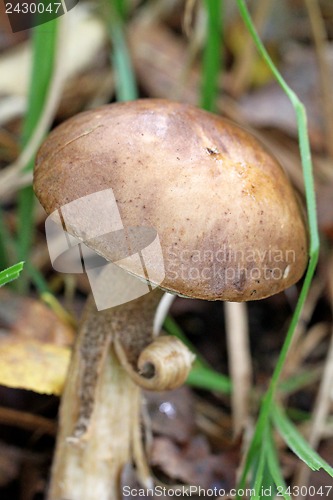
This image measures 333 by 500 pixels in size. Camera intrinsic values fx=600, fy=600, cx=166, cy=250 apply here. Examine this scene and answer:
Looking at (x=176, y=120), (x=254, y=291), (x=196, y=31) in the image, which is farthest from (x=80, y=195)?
(x=196, y=31)

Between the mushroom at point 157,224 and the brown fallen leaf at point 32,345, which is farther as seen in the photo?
the brown fallen leaf at point 32,345

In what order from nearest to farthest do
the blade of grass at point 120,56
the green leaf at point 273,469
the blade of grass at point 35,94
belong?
the green leaf at point 273,469 → the blade of grass at point 35,94 → the blade of grass at point 120,56

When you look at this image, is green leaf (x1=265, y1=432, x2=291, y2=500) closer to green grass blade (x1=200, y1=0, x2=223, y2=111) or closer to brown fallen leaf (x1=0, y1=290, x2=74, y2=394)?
brown fallen leaf (x1=0, y1=290, x2=74, y2=394)

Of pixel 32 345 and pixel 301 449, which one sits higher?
pixel 32 345

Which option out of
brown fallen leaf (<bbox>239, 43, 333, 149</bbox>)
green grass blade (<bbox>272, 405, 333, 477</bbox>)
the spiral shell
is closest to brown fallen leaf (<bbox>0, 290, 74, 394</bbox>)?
the spiral shell

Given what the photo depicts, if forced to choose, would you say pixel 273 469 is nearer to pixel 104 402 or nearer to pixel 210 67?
pixel 104 402

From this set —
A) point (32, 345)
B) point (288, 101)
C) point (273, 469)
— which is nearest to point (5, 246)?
point (32, 345)

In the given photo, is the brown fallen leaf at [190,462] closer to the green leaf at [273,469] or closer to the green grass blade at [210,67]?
the green leaf at [273,469]

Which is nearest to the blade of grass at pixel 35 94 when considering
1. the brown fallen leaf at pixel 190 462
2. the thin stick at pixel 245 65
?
the brown fallen leaf at pixel 190 462
